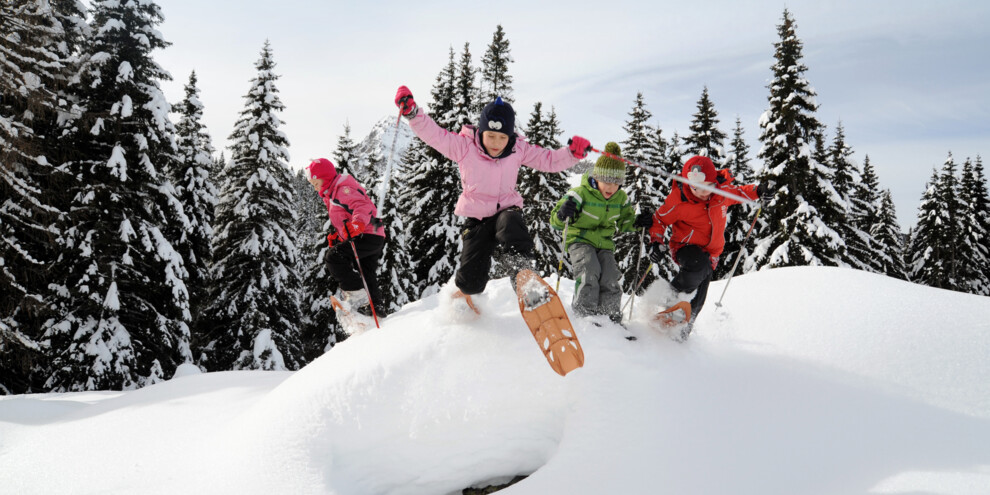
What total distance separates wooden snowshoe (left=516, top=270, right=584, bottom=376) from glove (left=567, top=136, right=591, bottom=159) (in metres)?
1.42

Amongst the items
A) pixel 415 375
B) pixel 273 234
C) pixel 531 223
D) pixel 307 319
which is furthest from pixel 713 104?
pixel 415 375

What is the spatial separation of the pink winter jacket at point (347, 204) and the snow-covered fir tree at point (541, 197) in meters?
15.6

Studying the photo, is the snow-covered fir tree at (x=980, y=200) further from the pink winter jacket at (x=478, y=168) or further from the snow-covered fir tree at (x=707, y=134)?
the pink winter jacket at (x=478, y=168)

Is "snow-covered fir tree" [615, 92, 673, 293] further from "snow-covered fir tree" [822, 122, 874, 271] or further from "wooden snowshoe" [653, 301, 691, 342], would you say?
"wooden snowshoe" [653, 301, 691, 342]

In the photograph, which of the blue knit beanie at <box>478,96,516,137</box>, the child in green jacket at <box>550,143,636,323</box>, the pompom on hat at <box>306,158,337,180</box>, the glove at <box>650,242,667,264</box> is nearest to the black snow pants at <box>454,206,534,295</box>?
the child in green jacket at <box>550,143,636,323</box>

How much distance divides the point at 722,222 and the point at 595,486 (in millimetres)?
3187

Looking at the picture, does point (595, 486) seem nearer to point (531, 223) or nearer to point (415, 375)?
point (415, 375)

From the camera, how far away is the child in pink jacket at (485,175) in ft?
15.1

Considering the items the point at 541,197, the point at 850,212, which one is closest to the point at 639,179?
the point at 541,197

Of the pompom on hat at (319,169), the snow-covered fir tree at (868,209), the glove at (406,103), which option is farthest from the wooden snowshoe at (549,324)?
the snow-covered fir tree at (868,209)

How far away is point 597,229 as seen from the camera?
16.4 feet

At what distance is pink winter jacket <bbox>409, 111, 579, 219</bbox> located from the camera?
4730mm

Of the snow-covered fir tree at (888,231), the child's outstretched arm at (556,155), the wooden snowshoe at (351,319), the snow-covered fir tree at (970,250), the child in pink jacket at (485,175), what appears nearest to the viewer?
the child in pink jacket at (485,175)

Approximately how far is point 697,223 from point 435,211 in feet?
53.4
